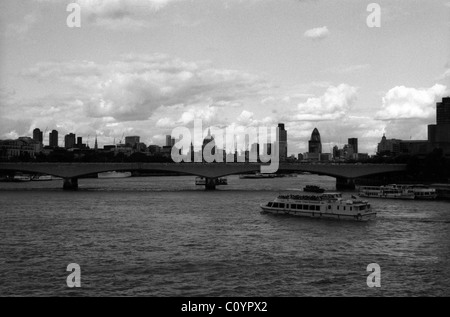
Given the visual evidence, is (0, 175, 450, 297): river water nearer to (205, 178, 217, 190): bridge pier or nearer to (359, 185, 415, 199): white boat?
(359, 185, 415, 199): white boat

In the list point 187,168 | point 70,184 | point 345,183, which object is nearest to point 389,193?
point 345,183

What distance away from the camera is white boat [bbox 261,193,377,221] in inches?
1606

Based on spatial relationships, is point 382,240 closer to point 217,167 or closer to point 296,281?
point 296,281

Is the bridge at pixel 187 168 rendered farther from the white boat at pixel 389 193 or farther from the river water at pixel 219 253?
the river water at pixel 219 253

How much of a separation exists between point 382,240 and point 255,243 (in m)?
7.32

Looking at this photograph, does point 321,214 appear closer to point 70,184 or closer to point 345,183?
point 345,183

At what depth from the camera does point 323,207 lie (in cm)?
4269

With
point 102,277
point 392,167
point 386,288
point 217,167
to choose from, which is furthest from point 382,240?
point 392,167

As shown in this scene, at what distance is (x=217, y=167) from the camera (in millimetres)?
78688

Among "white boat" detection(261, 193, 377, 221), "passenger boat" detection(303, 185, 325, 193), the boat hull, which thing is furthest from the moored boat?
the boat hull

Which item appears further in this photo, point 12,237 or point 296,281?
point 12,237

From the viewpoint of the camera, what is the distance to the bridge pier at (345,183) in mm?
83312

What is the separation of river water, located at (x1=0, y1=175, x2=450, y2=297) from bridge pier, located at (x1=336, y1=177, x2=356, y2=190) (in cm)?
3783

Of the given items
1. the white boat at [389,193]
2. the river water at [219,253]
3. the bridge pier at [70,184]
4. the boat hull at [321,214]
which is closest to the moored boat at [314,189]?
the white boat at [389,193]
